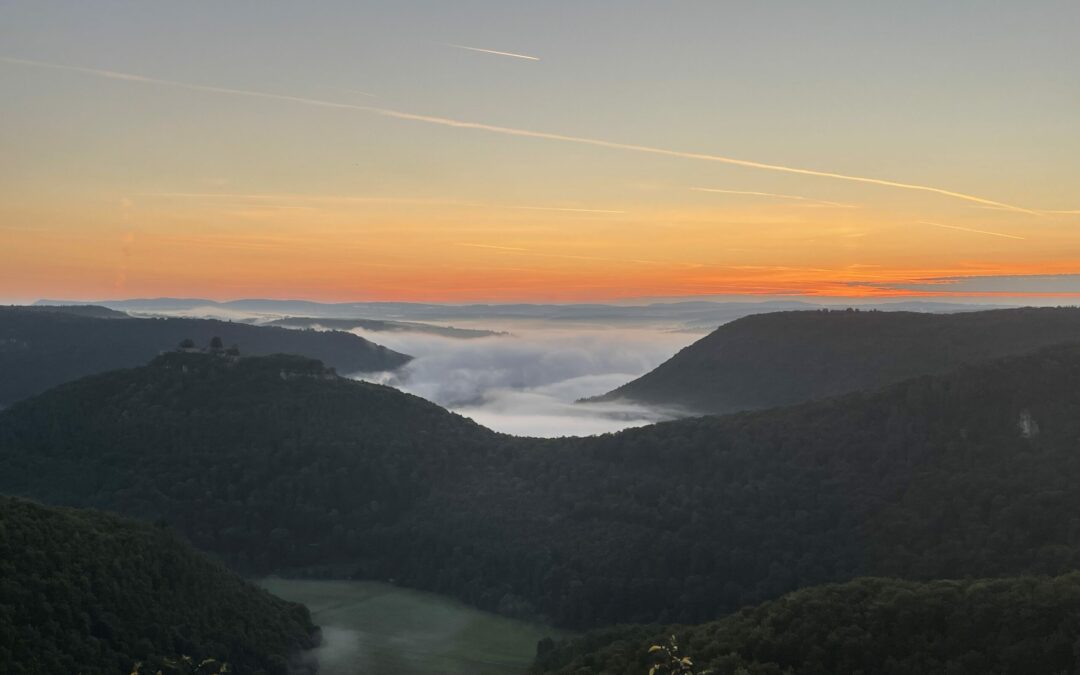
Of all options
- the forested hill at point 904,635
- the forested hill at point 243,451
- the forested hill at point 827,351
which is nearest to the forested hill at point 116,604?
the forested hill at point 904,635

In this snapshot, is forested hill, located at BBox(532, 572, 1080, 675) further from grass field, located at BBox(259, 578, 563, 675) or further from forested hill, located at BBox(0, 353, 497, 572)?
forested hill, located at BBox(0, 353, 497, 572)

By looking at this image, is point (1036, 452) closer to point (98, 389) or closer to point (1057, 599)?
point (1057, 599)

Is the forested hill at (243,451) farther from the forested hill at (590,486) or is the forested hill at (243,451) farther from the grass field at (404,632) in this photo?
the grass field at (404,632)

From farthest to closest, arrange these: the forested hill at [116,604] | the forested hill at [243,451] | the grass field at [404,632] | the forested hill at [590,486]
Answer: the forested hill at [243,451] < the forested hill at [590,486] < the grass field at [404,632] < the forested hill at [116,604]

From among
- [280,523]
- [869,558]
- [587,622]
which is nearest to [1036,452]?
[869,558]

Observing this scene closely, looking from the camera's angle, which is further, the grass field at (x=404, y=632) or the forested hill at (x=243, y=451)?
the forested hill at (x=243, y=451)
